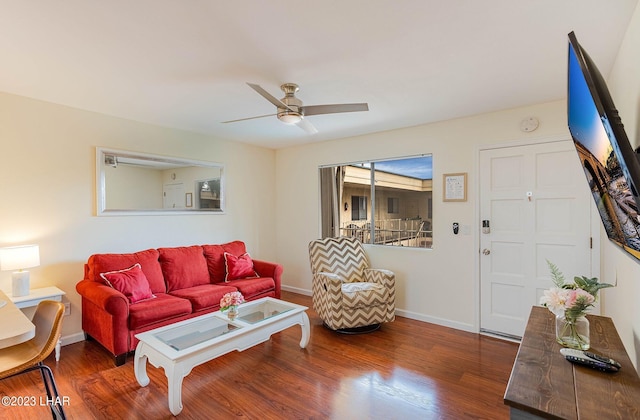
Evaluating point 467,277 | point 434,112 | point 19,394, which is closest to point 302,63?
point 434,112

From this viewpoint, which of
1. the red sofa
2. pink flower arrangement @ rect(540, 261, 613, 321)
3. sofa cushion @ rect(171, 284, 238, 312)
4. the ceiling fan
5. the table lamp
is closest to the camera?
pink flower arrangement @ rect(540, 261, 613, 321)

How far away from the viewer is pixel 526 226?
3.15m

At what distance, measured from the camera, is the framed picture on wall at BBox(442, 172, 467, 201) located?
11.4 ft

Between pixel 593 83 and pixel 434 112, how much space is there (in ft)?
7.99

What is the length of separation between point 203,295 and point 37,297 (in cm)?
135

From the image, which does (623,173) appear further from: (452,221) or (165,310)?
(165,310)

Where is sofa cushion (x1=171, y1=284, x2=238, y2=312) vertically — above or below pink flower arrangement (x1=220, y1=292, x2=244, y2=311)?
below

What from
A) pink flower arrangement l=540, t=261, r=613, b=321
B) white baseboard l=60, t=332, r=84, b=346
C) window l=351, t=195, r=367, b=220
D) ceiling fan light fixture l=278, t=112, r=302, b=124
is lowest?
white baseboard l=60, t=332, r=84, b=346

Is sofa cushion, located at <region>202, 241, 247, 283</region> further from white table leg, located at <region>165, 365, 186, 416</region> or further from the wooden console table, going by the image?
the wooden console table

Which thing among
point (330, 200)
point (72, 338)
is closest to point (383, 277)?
point (330, 200)

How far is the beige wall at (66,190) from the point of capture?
2.86 m

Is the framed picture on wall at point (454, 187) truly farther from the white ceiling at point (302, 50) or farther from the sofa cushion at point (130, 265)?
the sofa cushion at point (130, 265)

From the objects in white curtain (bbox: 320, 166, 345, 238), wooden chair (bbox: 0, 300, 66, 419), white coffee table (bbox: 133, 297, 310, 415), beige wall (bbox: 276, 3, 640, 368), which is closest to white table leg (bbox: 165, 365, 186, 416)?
white coffee table (bbox: 133, 297, 310, 415)

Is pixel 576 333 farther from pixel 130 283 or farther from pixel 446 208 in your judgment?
pixel 130 283
